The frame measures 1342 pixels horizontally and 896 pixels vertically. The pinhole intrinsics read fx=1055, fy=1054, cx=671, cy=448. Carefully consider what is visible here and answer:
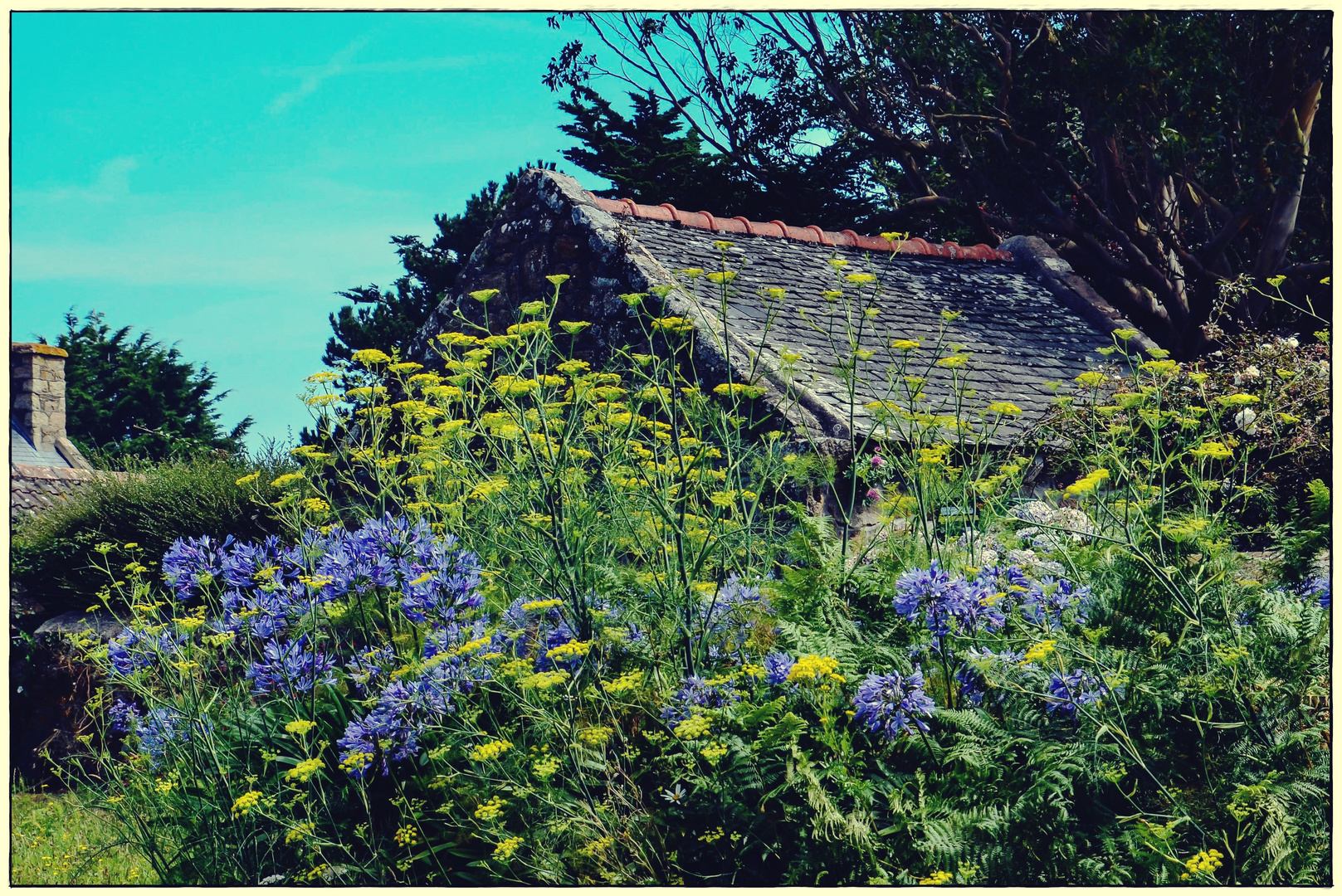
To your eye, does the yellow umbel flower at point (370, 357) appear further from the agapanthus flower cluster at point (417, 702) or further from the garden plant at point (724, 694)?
the agapanthus flower cluster at point (417, 702)

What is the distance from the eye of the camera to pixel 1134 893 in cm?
306

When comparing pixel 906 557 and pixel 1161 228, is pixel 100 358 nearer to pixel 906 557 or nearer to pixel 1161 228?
pixel 1161 228

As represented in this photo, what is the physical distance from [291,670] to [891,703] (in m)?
2.35

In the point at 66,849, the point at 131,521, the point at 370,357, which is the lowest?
the point at 66,849

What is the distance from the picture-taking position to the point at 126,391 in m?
23.8

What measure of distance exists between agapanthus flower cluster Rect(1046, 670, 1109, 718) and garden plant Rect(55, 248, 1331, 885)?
0.01m

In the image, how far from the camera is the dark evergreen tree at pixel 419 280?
715 inches

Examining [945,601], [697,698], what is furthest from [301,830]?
[945,601]

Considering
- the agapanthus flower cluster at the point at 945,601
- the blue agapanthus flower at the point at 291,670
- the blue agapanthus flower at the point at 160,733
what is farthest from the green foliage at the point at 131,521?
the agapanthus flower cluster at the point at 945,601

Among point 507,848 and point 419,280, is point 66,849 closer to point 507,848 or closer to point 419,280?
point 507,848

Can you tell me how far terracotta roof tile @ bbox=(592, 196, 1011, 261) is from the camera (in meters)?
10.0

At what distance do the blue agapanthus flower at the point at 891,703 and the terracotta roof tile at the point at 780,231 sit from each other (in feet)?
20.9

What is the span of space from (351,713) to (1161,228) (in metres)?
12.8

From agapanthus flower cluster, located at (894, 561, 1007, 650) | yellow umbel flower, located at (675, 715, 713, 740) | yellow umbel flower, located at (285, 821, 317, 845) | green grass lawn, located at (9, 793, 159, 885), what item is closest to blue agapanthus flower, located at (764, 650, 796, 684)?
yellow umbel flower, located at (675, 715, 713, 740)
